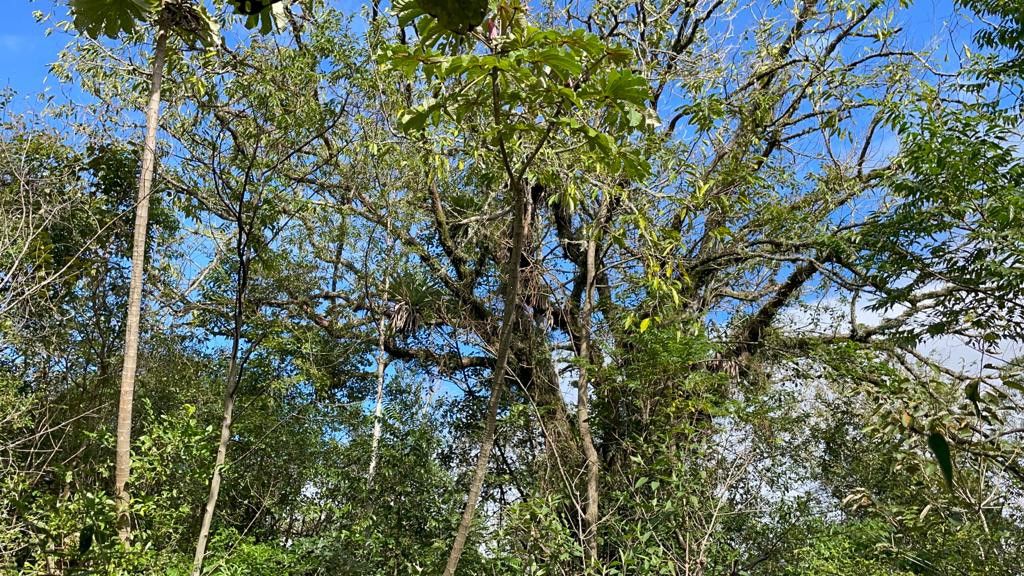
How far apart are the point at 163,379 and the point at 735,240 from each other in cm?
469

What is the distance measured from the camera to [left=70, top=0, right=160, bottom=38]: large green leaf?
1515 mm

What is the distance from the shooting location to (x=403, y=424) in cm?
528

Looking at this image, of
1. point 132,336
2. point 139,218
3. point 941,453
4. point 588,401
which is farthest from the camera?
point 588,401

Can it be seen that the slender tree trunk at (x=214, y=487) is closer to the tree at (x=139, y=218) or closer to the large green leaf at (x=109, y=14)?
the tree at (x=139, y=218)

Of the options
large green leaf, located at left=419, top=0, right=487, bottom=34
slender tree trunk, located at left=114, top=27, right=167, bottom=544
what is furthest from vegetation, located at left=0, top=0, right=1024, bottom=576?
large green leaf, located at left=419, top=0, right=487, bottom=34

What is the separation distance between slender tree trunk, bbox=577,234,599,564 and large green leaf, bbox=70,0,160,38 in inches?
133

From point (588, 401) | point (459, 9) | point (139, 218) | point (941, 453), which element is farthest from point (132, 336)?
point (588, 401)

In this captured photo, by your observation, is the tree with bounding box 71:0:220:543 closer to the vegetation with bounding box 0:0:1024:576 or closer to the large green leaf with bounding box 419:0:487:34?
the vegetation with bounding box 0:0:1024:576

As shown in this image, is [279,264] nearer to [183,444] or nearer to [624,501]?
[183,444]

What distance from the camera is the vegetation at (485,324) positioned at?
3.36m

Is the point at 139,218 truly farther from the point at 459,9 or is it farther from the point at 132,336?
the point at 459,9

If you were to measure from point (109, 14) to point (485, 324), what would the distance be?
14.1ft

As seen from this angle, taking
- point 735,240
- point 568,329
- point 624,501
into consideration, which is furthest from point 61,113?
point 735,240

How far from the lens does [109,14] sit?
5.77ft
